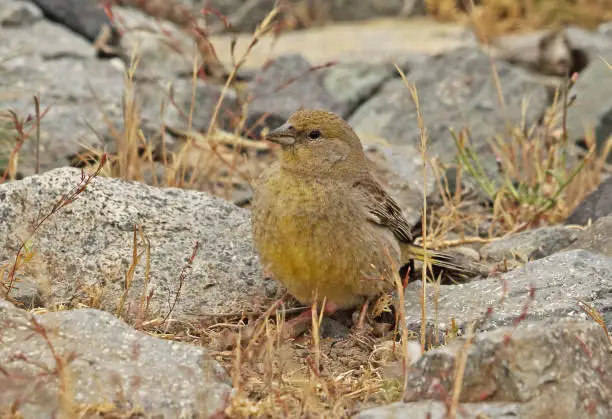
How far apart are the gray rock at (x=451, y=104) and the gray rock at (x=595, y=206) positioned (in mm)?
1045

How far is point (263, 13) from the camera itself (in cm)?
1085

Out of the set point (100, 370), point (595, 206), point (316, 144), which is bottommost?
point (595, 206)

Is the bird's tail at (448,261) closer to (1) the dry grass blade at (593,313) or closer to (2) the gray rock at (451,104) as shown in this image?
(1) the dry grass blade at (593,313)

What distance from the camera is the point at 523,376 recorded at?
358 cm

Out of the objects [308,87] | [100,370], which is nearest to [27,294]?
[100,370]

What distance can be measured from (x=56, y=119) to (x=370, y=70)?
2.99 m

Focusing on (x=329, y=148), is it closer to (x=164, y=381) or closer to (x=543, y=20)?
(x=164, y=381)

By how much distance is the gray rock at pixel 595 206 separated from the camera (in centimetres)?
629

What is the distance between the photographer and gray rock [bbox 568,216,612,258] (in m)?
5.62

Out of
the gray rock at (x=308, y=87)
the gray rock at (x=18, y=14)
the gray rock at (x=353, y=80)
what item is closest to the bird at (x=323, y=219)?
the gray rock at (x=308, y=87)

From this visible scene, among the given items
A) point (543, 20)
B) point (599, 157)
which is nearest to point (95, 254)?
point (599, 157)

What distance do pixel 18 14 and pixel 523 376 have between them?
21.8 ft

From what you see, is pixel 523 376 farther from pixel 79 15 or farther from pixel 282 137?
pixel 79 15

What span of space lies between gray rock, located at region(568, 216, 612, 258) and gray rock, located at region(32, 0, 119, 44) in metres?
4.84
